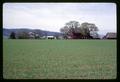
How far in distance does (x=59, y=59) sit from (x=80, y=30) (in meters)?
0.57

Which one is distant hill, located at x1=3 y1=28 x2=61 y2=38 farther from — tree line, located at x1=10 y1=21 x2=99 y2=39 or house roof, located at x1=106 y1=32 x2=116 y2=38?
house roof, located at x1=106 y1=32 x2=116 y2=38

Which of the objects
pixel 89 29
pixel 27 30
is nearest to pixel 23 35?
pixel 27 30

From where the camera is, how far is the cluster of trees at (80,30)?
2568 millimetres

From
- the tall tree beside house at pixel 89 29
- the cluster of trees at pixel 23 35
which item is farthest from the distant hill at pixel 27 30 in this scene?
the tall tree beside house at pixel 89 29

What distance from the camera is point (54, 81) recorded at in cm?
250

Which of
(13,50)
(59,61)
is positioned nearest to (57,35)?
(59,61)

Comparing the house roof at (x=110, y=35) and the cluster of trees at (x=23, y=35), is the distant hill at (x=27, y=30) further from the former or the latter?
the house roof at (x=110, y=35)

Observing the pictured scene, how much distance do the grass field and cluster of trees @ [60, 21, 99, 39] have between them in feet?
0.27

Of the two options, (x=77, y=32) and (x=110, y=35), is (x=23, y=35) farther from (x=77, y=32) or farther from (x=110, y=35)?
(x=110, y=35)

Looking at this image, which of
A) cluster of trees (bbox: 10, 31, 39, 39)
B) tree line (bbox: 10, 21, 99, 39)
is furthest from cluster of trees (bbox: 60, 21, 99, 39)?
cluster of trees (bbox: 10, 31, 39, 39)

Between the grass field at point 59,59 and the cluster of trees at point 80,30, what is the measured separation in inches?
3.2

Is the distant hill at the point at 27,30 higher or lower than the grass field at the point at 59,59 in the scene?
higher

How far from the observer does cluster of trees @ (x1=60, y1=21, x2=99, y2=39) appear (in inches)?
101

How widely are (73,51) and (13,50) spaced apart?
0.84 metres
